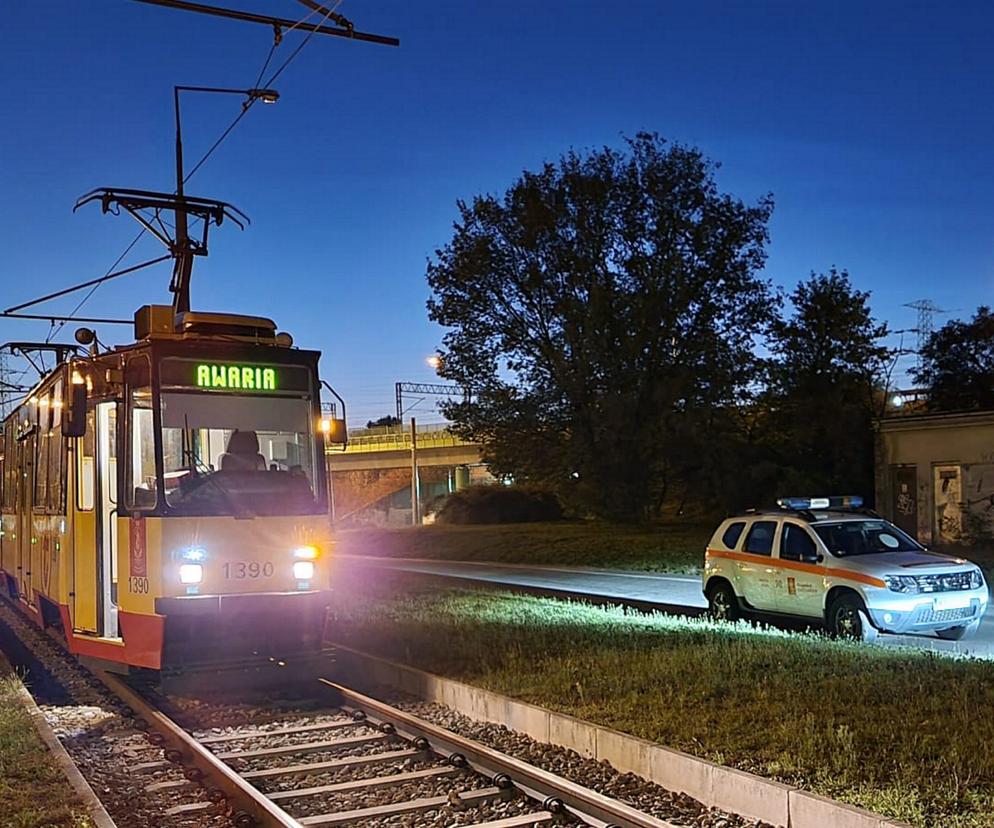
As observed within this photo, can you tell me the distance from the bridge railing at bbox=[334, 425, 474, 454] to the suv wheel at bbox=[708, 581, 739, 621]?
54092 mm

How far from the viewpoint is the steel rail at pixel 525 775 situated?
679 cm

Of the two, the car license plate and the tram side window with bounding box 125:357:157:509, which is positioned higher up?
the tram side window with bounding box 125:357:157:509

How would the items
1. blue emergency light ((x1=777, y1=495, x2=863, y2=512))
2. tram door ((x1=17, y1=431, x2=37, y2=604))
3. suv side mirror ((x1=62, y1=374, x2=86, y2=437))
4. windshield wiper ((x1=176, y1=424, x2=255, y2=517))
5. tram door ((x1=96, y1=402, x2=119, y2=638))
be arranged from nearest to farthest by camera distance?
suv side mirror ((x1=62, y1=374, x2=86, y2=437))
windshield wiper ((x1=176, y1=424, x2=255, y2=517))
tram door ((x1=96, y1=402, x2=119, y2=638))
tram door ((x1=17, y1=431, x2=37, y2=604))
blue emergency light ((x1=777, y1=495, x2=863, y2=512))

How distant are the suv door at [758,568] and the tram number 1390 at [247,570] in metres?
7.26

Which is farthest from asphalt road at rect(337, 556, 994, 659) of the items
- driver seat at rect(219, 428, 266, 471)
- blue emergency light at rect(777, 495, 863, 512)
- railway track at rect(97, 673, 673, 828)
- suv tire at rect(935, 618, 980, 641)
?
driver seat at rect(219, 428, 266, 471)

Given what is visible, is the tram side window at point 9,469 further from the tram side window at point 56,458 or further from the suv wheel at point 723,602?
the suv wheel at point 723,602

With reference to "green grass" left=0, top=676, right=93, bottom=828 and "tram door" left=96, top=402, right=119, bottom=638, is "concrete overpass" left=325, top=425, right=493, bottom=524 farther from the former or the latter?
"green grass" left=0, top=676, right=93, bottom=828

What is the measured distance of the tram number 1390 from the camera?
10.6 m

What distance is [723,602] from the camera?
1599 cm

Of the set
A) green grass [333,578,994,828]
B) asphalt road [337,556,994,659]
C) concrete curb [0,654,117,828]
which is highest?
green grass [333,578,994,828]

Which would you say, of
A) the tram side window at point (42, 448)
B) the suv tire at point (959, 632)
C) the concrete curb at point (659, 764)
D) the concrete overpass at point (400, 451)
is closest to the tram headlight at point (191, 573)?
the concrete curb at point (659, 764)

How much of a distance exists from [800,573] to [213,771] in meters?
8.66

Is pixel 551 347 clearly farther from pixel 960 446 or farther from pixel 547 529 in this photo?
pixel 960 446

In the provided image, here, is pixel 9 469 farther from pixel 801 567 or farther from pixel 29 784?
pixel 801 567
